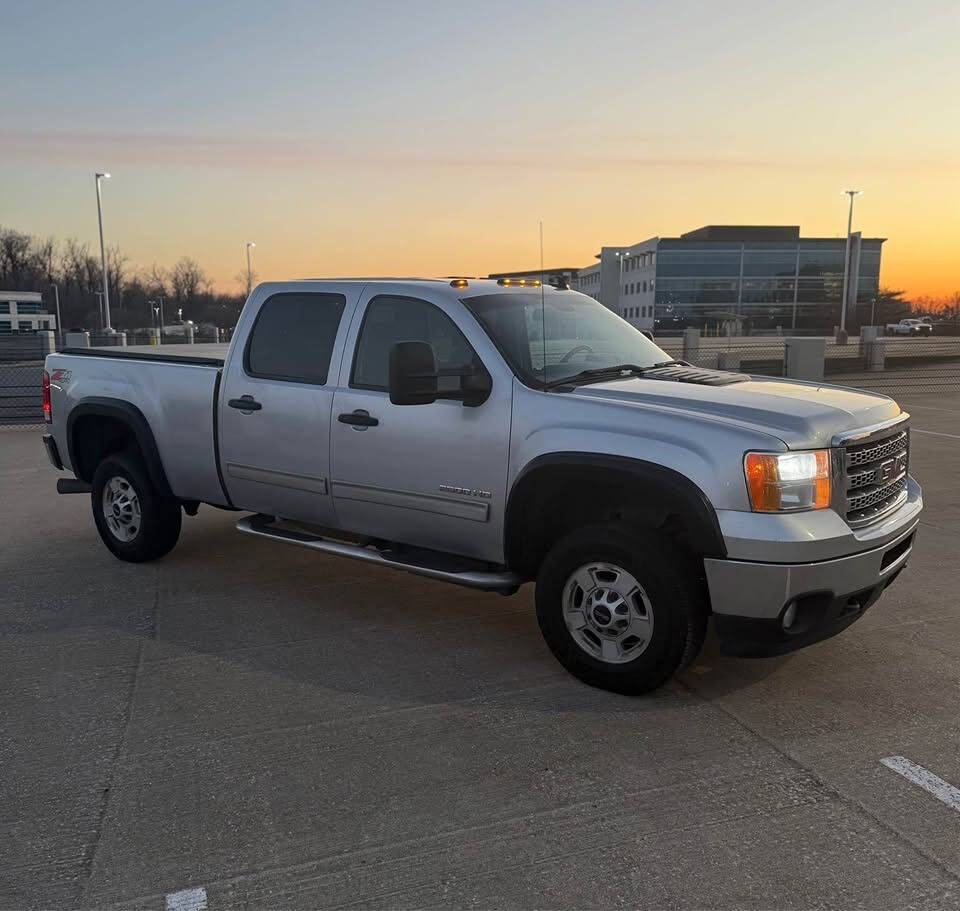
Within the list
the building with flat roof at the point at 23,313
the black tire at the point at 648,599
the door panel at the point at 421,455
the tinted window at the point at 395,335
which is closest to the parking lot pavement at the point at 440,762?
the black tire at the point at 648,599

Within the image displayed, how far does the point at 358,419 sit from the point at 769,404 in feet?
7.08

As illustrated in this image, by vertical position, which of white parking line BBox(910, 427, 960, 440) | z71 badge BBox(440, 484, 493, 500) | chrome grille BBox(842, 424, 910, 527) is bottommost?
white parking line BBox(910, 427, 960, 440)

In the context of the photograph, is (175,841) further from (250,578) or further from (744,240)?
(744,240)

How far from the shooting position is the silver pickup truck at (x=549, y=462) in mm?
3621

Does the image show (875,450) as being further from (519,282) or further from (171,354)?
(171,354)

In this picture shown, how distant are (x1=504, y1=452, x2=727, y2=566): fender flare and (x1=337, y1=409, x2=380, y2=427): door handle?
97 centimetres

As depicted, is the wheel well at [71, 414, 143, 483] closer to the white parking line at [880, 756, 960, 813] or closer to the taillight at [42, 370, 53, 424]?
the taillight at [42, 370, 53, 424]

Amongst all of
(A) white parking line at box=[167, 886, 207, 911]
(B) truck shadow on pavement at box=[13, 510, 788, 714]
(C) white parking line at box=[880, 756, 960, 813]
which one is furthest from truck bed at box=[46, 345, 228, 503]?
(C) white parking line at box=[880, 756, 960, 813]

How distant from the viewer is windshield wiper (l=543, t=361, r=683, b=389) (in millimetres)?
4355

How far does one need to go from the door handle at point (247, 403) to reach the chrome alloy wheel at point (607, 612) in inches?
91.2

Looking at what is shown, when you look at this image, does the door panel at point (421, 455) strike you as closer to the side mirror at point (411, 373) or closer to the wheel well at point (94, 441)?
the side mirror at point (411, 373)

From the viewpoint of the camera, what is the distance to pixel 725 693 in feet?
13.4

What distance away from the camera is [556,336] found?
4.78m

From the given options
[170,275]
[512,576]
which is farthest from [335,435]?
[170,275]
